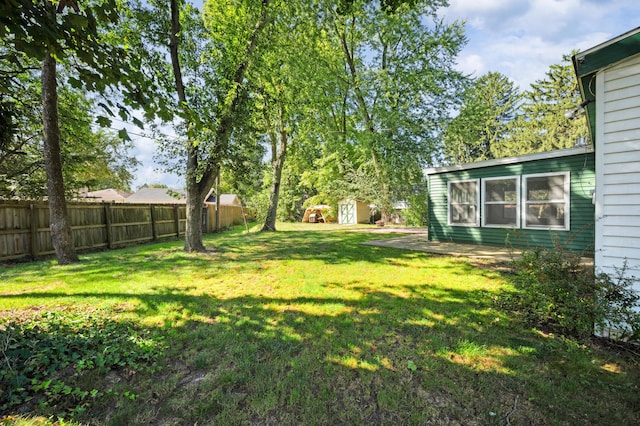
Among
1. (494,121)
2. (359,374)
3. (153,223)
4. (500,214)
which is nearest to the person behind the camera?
(359,374)

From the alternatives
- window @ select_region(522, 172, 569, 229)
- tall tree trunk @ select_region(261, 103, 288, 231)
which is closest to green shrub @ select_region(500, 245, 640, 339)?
window @ select_region(522, 172, 569, 229)

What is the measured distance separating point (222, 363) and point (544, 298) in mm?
3596

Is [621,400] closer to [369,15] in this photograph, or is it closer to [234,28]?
[234,28]

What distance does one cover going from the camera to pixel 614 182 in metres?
2.81

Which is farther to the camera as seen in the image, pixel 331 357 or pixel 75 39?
pixel 331 357

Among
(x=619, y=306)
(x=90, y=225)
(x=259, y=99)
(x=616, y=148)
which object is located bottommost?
(x=619, y=306)

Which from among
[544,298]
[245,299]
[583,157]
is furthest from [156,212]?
[583,157]

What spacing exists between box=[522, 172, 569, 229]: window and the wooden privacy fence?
12.9m

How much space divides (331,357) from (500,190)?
7.99 metres

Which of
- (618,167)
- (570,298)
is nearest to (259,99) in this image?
(618,167)

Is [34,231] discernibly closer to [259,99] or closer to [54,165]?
[54,165]

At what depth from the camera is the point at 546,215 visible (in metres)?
7.30

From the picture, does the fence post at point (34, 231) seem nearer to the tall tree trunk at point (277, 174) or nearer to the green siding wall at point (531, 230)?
the tall tree trunk at point (277, 174)

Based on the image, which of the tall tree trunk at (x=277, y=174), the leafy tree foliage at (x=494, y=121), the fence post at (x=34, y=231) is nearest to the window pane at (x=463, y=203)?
the tall tree trunk at (x=277, y=174)
